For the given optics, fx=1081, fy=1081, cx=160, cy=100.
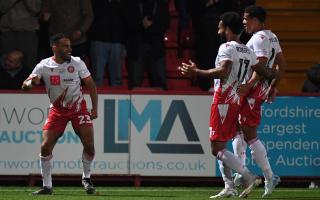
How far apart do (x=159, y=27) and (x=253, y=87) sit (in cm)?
407

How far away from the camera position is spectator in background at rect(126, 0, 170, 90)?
16969 mm

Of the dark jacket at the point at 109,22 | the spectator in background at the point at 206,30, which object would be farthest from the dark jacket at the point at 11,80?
the spectator in background at the point at 206,30

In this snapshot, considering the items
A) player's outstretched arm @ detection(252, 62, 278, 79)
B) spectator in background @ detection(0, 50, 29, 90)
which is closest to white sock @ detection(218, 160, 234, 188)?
player's outstretched arm @ detection(252, 62, 278, 79)

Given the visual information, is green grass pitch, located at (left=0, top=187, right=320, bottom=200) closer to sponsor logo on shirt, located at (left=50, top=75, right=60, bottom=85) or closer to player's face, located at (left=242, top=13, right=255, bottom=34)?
sponsor logo on shirt, located at (left=50, top=75, right=60, bottom=85)

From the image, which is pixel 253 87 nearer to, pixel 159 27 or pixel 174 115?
pixel 174 115

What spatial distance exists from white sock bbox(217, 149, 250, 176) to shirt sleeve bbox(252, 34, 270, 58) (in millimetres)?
1460

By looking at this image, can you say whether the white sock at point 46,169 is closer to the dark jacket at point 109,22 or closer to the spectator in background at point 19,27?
the spectator in background at point 19,27

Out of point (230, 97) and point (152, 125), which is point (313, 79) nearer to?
point (152, 125)

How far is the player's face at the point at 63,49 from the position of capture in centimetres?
1349

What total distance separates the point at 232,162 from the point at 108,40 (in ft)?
16.6

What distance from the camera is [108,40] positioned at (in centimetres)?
1700

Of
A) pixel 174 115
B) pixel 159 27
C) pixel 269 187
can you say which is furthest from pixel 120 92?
pixel 269 187

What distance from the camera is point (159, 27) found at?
17062 millimetres

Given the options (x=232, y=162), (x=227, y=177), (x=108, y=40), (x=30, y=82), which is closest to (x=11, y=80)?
(x=108, y=40)
